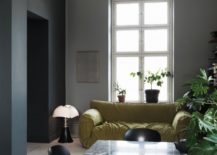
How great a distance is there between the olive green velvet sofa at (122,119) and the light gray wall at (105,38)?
55 cm

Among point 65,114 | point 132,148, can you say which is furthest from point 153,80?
point 132,148

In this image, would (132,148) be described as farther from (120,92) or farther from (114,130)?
(120,92)

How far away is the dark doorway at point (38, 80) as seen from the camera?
556cm

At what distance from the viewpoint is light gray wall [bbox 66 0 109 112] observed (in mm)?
6207

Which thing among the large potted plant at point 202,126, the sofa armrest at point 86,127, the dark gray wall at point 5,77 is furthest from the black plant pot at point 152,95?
the large potted plant at point 202,126

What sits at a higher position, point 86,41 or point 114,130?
Answer: point 86,41

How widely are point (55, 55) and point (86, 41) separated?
80 centimetres

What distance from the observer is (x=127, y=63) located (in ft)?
20.8

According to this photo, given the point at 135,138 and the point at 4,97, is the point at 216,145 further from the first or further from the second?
the point at 4,97

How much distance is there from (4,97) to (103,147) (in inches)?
76.5

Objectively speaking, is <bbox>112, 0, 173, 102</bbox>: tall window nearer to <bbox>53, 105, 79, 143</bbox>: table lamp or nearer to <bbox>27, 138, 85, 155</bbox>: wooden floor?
<bbox>53, 105, 79, 143</bbox>: table lamp

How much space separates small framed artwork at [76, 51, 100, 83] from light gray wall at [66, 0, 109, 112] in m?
0.09

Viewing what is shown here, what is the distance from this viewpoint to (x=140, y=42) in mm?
6285

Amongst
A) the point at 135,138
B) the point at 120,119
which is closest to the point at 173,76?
the point at 120,119
